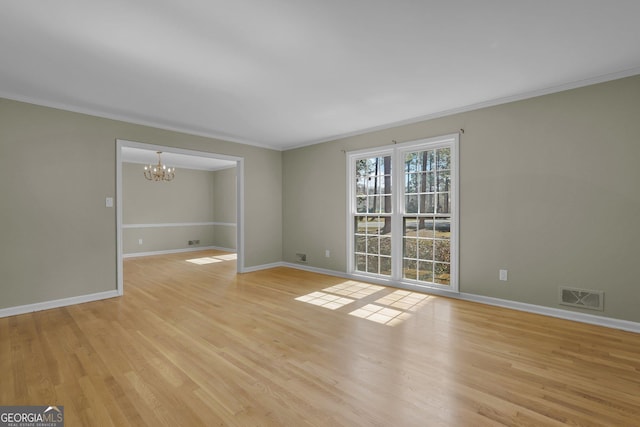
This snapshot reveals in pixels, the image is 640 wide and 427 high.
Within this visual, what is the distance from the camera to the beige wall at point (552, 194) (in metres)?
3.09

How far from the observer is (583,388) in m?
2.07

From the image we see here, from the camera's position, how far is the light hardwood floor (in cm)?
183

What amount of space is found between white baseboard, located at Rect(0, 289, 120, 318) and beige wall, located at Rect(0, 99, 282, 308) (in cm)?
5

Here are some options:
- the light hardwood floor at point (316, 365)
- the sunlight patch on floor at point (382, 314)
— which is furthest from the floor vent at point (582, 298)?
the sunlight patch on floor at point (382, 314)

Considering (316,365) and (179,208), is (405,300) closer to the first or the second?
(316,365)

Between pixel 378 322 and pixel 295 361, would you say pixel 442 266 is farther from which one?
pixel 295 361

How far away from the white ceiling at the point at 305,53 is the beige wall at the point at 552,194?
27 cm

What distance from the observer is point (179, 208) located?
8977 mm

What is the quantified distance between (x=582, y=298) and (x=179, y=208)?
9133 millimetres

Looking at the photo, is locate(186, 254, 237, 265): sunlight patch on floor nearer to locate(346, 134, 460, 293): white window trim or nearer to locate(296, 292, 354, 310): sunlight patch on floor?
locate(346, 134, 460, 293): white window trim

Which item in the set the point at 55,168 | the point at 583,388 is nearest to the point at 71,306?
the point at 55,168

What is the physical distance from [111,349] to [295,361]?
168cm

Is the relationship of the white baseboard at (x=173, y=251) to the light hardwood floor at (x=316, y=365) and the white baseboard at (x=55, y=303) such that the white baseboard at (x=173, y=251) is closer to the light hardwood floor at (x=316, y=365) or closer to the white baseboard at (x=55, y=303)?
the white baseboard at (x=55, y=303)

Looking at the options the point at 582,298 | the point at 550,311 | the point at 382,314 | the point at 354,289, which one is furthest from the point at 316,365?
the point at 582,298
